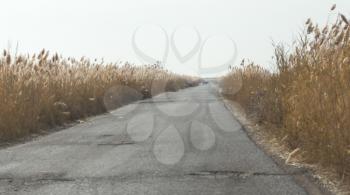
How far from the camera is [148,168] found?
23.2 feet

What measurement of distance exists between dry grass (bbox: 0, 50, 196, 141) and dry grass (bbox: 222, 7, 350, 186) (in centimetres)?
485

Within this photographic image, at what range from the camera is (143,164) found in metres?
7.35

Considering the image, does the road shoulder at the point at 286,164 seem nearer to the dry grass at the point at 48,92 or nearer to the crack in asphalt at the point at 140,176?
the crack in asphalt at the point at 140,176

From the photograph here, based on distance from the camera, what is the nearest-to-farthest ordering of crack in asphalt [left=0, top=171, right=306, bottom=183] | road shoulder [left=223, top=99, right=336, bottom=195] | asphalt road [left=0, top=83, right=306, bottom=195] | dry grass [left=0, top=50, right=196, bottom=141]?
road shoulder [left=223, top=99, right=336, bottom=195]
asphalt road [left=0, top=83, right=306, bottom=195]
crack in asphalt [left=0, top=171, right=306, bottom=183]
dry grass [left=0, top=50, right=196, bottom=141]

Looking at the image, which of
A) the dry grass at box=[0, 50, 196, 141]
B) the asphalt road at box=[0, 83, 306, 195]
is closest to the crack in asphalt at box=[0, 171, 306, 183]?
the asphalt road at box=[0, 83, 306, 195]

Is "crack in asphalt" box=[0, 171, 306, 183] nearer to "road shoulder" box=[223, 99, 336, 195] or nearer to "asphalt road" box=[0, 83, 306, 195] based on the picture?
"asphalt road" box=[0, 83, 306, 195]

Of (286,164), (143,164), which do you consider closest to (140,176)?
(143,164)

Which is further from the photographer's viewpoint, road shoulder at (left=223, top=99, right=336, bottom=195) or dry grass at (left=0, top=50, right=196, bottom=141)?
dry grass at (left=0, top=50, right=196, bottom=141)

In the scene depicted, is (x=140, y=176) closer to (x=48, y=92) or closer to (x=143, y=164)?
(x=143, y=164)

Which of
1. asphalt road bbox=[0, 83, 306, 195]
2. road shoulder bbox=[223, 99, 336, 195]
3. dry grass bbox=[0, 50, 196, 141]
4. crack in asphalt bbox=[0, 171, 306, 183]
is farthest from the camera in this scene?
dry grass bbox=[0, 50, 196, 141]

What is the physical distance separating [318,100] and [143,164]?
2363mm

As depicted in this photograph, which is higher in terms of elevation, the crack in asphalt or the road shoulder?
the road shoulder

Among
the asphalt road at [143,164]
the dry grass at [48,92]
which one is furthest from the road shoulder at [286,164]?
the dry grass at [48,92]

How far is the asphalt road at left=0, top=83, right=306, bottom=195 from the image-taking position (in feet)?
19.5
